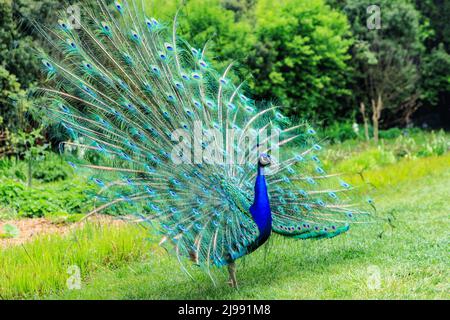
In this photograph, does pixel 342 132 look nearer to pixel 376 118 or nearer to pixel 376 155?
pixel 376 118

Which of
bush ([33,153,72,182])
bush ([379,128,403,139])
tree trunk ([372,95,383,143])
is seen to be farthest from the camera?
bush ([379,128,403,139])

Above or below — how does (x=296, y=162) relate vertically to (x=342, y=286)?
above

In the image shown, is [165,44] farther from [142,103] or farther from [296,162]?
[296,162]

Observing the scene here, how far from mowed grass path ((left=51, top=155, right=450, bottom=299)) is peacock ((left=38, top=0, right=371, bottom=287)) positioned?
44cm

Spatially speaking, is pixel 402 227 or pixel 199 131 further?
pixel 402 227

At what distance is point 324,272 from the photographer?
5961 millimetres

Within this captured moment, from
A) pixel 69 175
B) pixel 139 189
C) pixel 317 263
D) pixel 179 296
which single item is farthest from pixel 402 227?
pixel 69 175

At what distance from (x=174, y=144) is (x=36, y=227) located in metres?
3.97

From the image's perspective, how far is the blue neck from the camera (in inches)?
197

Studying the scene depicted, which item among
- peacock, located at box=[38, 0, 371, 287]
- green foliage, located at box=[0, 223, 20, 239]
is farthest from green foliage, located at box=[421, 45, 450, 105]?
peacock, located at box=[38, 0, 371, 287]

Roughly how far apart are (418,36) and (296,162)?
70.3 feet

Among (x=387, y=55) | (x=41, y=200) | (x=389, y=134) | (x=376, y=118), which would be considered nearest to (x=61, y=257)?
(x=41, y=200)

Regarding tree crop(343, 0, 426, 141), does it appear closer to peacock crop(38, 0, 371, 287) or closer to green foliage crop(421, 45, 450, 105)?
green foliage crop(421, 45, 450, 105)

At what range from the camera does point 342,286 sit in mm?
5367
